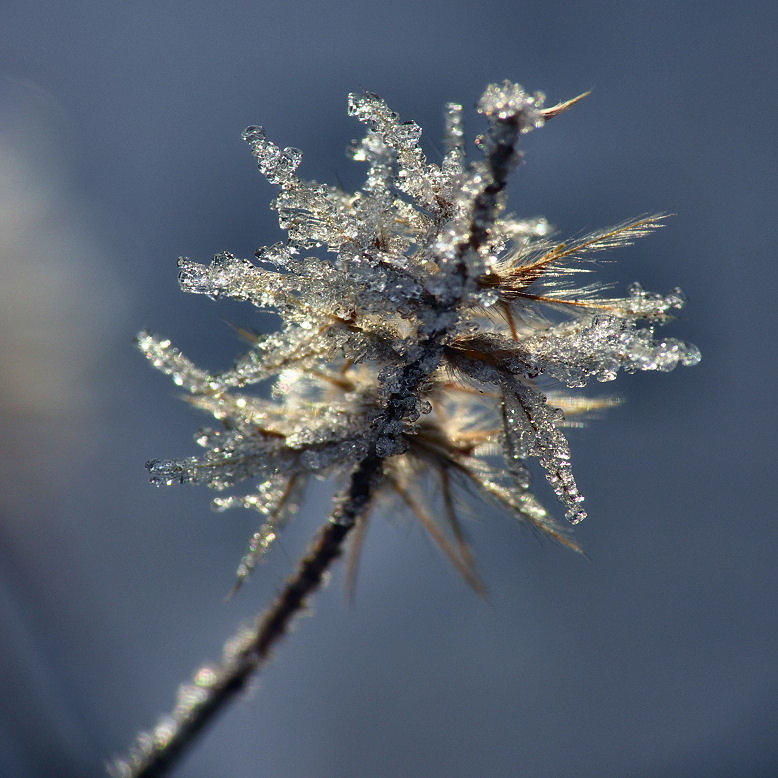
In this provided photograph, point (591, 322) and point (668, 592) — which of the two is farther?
point (668, 592)

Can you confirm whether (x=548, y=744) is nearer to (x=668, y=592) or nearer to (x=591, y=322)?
(x=668, y=592)

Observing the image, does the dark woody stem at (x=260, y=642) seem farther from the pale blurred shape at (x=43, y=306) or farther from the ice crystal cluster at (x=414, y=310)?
the pale blurred shape at (x=43, y=306)

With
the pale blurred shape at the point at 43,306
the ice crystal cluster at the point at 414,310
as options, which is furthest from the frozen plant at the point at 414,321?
the pale blurred shape at the point at 43,306

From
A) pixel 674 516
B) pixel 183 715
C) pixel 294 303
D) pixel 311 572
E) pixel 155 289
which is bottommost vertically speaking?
pixel 183 715

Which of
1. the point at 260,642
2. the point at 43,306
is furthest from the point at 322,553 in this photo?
the point at 43,306

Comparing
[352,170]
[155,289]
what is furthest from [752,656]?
[155,289]

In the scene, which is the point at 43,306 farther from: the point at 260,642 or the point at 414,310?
the point at 414,310

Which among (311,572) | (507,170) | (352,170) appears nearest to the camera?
(507,170)

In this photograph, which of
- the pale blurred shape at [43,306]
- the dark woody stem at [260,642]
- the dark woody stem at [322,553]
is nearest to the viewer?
the dark woody stem at [322,553]
